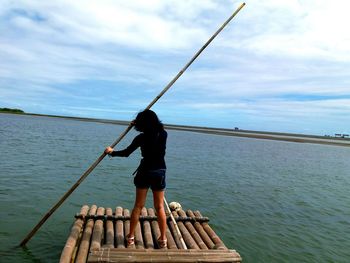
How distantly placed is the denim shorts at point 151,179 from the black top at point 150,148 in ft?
0.26

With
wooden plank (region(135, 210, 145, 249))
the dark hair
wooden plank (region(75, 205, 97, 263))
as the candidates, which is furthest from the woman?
wooden plank (region(75, 205, 97, 263))

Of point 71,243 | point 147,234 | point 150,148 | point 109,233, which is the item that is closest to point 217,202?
point 147,234

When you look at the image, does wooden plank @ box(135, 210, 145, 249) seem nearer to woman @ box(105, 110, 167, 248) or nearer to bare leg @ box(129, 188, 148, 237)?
bare leg @ box(129, 188, 148, 237)

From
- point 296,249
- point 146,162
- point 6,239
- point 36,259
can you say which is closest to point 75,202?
point 6,239

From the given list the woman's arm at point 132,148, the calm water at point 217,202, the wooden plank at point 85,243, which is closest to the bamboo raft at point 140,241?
the wooden plank at point 85,243

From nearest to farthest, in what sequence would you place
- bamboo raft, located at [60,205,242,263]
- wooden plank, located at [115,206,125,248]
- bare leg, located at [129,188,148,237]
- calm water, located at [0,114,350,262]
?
bamboo raft, located at [60,205,242,263]
bare leg, located at [129,188,148,237]
wooden plank, located at [115,206,125,248]
calm water, located at [0,114,350,262]

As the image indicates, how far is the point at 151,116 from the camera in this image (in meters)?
5.93

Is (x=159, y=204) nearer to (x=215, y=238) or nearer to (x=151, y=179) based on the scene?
(x=151, y=179)

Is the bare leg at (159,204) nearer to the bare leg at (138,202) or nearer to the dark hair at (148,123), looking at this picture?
the bare leg at (138,202)

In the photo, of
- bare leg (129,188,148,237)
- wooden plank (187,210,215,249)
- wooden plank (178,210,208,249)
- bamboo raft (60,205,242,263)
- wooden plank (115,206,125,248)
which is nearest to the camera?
bamboo raft (60,205,242,263)

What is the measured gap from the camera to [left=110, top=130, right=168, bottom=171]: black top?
593cm

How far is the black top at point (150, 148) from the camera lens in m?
5.93

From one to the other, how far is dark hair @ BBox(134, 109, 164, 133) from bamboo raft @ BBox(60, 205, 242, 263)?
2.02m

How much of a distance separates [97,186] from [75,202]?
265cm
